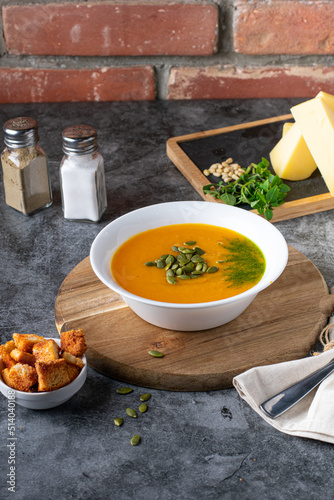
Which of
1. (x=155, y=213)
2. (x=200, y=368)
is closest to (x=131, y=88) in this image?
(x=155, y=213)

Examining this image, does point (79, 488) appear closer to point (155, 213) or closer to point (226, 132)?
point (155, 213)

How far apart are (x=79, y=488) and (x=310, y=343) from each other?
1.62 feet

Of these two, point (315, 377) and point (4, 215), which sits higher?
point (315, 377)

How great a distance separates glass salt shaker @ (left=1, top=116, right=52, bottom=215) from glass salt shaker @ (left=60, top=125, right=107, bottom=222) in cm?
8

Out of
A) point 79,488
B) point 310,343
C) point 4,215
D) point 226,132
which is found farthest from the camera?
point 226,132

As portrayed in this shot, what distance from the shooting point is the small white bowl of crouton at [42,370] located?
95cm

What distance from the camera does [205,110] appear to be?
2117 millimetres

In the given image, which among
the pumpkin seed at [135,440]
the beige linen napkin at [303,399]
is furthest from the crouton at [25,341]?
the beige linen napkin at [303,399]

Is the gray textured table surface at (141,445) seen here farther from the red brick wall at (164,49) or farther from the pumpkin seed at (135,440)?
the red brick wall at (164,49)

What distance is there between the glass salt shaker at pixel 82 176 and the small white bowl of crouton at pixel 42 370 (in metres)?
0.55

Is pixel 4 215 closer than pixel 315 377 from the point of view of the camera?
No

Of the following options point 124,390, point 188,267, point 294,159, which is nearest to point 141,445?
point 124,390

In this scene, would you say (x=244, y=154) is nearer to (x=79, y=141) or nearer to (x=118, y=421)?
(x=79, y=141)

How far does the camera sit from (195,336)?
1.14m
